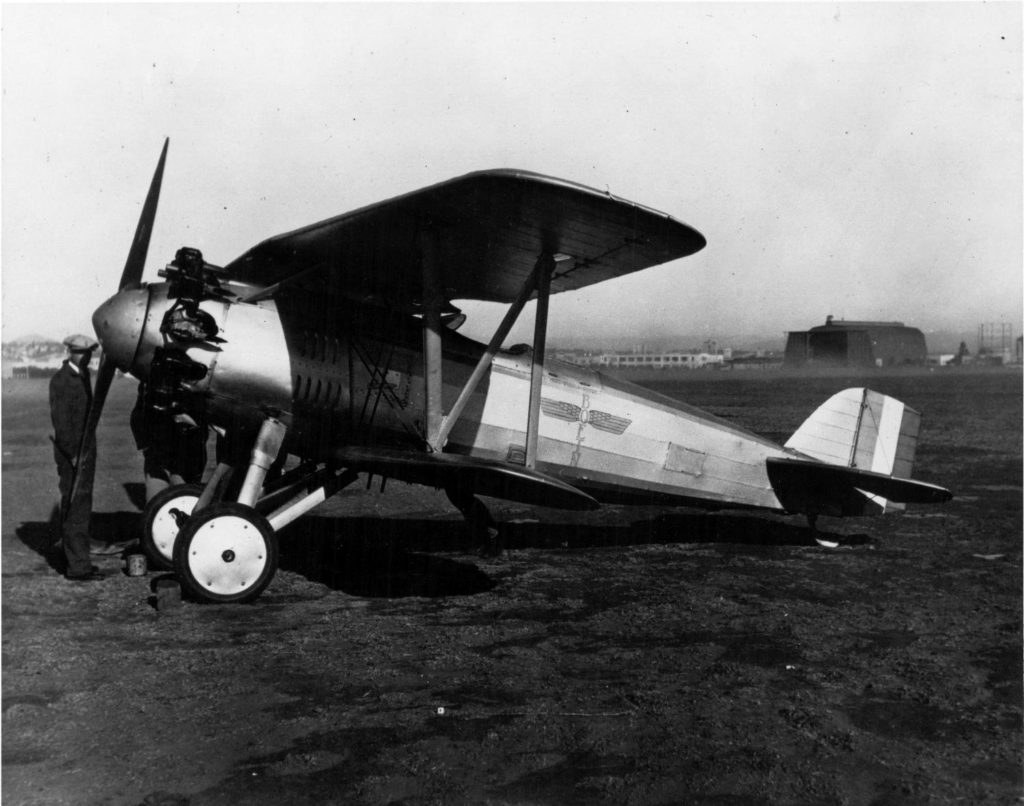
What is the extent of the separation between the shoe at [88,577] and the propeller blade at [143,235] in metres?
2.18

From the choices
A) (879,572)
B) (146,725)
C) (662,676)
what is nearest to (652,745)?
(662,676)

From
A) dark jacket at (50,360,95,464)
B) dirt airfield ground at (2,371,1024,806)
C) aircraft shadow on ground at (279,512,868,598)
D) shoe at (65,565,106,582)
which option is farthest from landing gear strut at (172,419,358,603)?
dark jacket at (50,360,95,464)

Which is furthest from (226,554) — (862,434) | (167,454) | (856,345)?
(856,345)

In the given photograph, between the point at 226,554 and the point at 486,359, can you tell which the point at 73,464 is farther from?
Answer: the point at 486,359

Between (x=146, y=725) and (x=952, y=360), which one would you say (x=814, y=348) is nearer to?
(x=952, y=360)

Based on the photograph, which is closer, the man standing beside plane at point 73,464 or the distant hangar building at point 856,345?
the man standing beside plane at point 73,464

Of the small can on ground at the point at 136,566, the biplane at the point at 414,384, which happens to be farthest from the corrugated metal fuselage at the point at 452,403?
A: the small can on ground at the point at 136,566

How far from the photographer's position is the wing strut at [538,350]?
6039 millimetres

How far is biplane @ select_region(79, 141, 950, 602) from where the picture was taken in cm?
521

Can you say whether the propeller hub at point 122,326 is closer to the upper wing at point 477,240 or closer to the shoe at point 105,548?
the upper wing at point 477,240

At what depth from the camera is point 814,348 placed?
84438mm

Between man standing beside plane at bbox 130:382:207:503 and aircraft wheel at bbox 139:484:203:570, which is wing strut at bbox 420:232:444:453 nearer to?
aircraft wheel at bbox 139:484:203:570

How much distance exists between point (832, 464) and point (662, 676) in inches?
168

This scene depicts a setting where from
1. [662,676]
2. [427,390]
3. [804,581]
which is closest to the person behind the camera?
[662,676]
